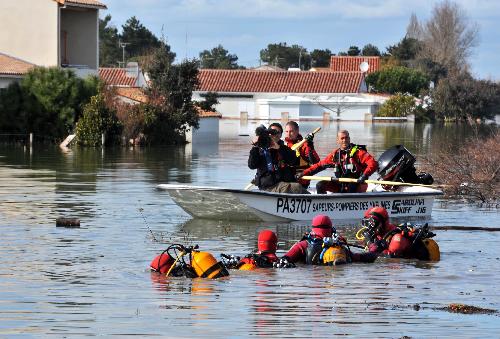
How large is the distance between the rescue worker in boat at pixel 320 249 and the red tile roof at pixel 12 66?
1618 inches

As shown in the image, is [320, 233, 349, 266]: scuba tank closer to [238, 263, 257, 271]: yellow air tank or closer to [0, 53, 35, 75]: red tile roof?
[238, 263, 257, 271]: yellow air tank

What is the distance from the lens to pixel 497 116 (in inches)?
4943

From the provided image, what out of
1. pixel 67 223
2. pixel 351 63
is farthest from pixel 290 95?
pixel 67 223

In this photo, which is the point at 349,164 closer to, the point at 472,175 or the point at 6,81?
the point at 472,175

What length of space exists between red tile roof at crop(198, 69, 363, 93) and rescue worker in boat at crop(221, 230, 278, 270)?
10173 cm

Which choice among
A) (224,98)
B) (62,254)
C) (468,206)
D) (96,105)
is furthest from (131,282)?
Answer: (224,98)

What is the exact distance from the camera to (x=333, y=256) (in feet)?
57.5

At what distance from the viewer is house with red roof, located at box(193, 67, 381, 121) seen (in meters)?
114

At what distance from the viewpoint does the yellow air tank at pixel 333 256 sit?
690 inches

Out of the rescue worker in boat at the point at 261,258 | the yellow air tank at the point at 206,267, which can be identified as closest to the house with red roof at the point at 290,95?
the rescue worker in boat at the point at 261,258

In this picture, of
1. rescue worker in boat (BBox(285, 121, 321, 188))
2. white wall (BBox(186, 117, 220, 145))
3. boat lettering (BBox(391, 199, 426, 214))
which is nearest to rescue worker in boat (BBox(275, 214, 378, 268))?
boat lettering (BBox(391, 199, 426, 214))

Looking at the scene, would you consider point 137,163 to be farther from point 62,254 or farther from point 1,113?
point 62,254


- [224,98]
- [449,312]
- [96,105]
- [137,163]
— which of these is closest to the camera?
[449,312]

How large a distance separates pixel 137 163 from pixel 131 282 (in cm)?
2696
